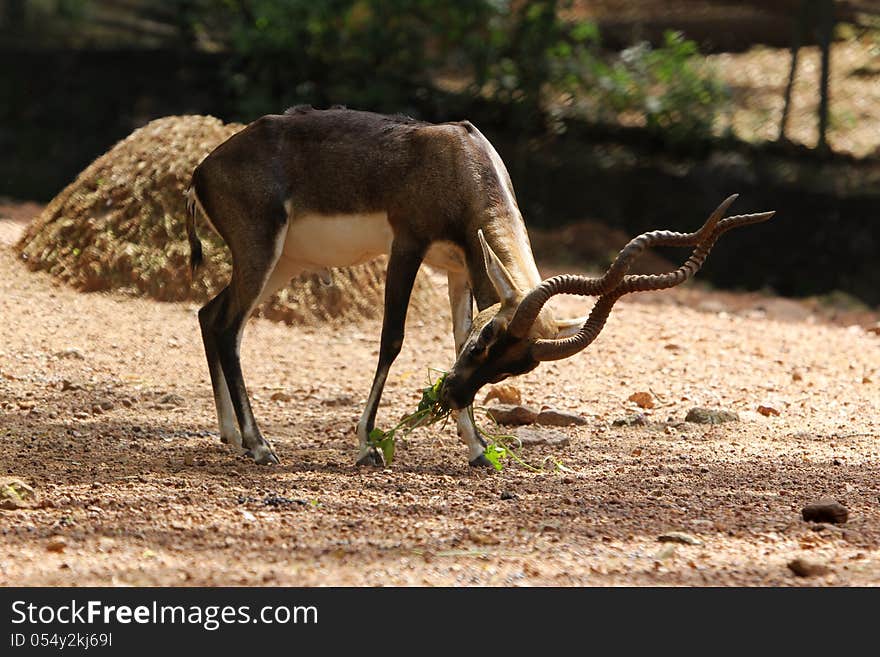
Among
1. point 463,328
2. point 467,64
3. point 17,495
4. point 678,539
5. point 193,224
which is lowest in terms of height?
point 17,495

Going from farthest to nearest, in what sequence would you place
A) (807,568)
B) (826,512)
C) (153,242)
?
(153,242) < (826,512) < (807,568)

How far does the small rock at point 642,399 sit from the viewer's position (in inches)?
373

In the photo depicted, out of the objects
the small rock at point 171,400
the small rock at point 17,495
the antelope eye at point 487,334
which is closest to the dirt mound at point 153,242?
the small rock at point 171,400

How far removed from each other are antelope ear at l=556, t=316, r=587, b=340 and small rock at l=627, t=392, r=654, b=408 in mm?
2566

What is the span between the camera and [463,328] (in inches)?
317

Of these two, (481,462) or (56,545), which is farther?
(481,462)

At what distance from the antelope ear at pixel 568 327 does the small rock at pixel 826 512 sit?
152 centimetres

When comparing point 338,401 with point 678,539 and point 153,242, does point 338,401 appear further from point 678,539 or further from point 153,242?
point 678,539

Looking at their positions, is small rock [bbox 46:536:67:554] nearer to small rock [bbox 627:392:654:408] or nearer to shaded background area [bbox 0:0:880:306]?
small rock [bbox 627:392:654:408]

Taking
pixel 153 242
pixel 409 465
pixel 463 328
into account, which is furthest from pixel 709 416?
pixel 153 242

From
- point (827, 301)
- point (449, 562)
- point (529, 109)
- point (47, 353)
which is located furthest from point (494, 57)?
point (449, 562)

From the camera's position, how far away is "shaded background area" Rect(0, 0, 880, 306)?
1619 cm

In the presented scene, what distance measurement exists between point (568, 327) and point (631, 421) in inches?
77.8

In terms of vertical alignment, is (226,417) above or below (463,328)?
below
